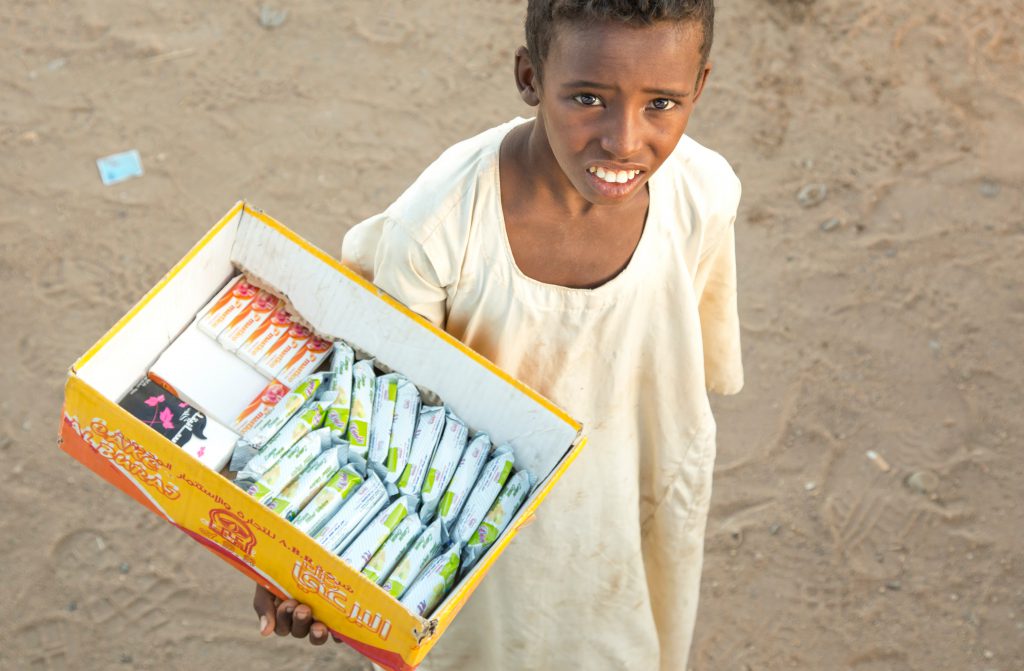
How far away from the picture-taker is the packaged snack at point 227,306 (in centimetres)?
202

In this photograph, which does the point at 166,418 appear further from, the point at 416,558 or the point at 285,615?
the point at 416,558

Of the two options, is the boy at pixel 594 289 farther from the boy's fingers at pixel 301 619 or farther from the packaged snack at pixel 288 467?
the packaged snack at pixel 288 467

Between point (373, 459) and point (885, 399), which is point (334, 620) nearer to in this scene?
point (373, 459)

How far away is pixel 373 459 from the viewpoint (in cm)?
189

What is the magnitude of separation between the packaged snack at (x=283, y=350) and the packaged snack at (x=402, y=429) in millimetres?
218

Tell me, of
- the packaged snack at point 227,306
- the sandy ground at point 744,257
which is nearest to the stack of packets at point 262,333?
the packaged snack at point 227,306

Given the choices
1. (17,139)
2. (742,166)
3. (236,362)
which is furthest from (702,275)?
(17,139)

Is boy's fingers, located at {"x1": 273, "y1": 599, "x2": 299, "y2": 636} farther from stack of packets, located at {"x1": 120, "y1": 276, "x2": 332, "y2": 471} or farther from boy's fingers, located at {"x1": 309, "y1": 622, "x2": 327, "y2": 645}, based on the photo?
stack of packets, located at {"x1": 120, "y1": 276, "x2": 332, "y2": 471}

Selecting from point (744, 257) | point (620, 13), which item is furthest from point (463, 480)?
point (744, 257)

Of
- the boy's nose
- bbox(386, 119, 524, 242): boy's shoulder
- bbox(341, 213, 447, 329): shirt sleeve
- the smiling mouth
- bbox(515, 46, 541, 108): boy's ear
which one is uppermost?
bbox(515, 46, 541, 108): boy's ear

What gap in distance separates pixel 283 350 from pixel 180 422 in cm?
23

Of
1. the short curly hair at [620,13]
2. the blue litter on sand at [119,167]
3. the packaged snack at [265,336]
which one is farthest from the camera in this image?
the blue litter on sand at [119,167]

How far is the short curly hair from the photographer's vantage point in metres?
1.51

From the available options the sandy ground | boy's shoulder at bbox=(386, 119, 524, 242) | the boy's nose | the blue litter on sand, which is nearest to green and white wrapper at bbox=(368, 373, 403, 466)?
boy's shoulder at bbox=(386, 119, 524, 242)
